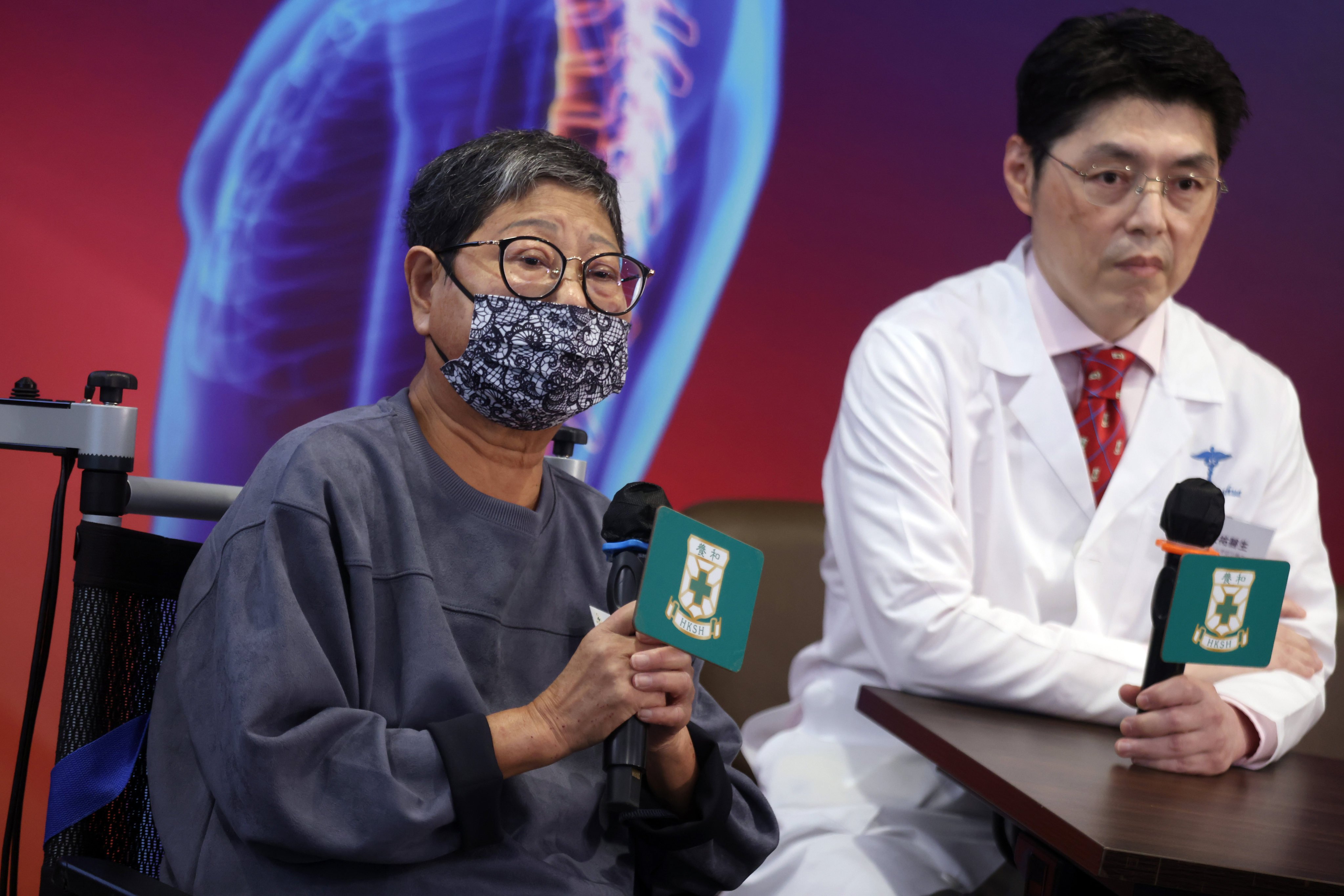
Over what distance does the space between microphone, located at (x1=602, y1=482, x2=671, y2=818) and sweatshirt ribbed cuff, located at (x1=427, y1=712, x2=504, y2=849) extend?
135mm

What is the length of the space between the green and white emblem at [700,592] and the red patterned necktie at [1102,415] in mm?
1291

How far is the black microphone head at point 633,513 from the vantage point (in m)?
1.36

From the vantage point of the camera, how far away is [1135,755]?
167 cm

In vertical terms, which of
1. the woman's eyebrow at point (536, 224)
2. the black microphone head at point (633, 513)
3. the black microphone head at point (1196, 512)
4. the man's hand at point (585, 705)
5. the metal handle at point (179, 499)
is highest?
the woman's eyebrow at point (536, 224)

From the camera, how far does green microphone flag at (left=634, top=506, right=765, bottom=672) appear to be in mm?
1176

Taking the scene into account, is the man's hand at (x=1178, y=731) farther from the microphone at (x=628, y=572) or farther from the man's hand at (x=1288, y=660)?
the microphone at (x=628, y=572)

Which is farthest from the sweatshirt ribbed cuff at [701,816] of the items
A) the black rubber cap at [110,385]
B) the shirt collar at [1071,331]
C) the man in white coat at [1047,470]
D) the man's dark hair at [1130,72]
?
the man's dark hair at [1130,72]

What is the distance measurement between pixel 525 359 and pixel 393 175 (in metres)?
1.68

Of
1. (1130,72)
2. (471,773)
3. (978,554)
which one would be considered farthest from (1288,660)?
(471,773)

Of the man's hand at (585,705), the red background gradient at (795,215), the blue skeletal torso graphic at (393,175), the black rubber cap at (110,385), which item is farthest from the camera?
the blue skeletal torso graphic at (393,175)

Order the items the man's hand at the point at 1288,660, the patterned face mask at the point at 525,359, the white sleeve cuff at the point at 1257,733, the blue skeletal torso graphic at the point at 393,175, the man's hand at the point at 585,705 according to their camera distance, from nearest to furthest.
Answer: the man's hand at the point at 585,705
the patterned face mask at the point at 525,359
the white sleeve cuff at the point at 1257,733
the man's hand at the point at 1288,660
the blue skeletal torso graphic at the point at 393,175

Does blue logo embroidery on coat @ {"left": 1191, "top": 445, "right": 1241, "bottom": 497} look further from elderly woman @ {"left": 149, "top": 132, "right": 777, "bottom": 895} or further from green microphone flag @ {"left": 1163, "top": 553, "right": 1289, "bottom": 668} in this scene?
elderly woman @ {"left": 149, "top": 132, "right": 777, "bottom": 895}

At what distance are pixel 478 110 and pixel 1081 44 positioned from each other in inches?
61.4

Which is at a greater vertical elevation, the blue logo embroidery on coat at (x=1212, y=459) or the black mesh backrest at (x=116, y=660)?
the blue logo embroidery on coat at (x=1212, y=459)
